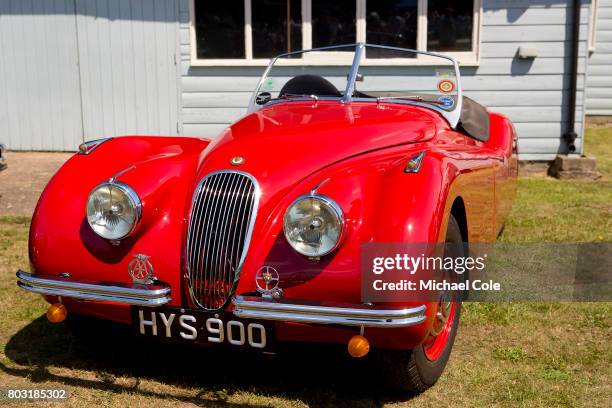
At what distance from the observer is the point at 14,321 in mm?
4152

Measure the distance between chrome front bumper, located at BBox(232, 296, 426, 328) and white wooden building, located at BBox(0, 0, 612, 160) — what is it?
610cm

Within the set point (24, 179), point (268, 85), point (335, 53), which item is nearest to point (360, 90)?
point (268, 85)

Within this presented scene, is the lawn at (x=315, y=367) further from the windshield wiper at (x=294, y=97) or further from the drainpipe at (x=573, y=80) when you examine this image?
the drainpipe at (x=573, y=80)

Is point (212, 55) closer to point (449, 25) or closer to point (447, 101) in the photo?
point (449, 25)

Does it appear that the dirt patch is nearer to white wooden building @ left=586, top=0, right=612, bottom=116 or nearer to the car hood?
the car hood

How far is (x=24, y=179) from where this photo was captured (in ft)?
25.7

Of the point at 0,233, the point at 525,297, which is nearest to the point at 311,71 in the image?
the point at 0,233

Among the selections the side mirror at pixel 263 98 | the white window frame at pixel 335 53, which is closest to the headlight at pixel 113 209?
the side mirror at pixel 263 98

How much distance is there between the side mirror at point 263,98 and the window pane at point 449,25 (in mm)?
4273

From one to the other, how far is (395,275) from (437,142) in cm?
129

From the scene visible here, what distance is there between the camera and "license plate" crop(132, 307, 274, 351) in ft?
9.86

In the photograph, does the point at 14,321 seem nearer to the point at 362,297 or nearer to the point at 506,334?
the point at 362,297

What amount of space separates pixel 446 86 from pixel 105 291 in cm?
272

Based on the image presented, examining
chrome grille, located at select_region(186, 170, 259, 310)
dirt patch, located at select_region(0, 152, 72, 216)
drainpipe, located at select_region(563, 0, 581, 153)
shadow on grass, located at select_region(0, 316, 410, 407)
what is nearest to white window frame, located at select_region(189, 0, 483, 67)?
drainpipe, located at select_region(563, 0, 581, 153)
